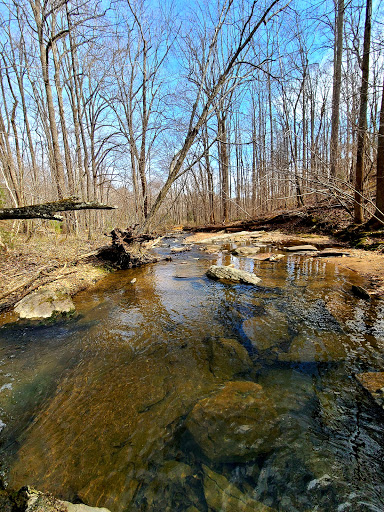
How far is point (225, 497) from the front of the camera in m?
1.34

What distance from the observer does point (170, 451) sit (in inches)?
63.7

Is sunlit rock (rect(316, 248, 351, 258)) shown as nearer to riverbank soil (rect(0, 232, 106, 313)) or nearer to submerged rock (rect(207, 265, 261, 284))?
submerged rock (rect(207, 265, 261, 284))

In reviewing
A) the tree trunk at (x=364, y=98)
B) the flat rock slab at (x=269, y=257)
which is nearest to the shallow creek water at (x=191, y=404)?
the flat rock slab at (x=269, y=257)

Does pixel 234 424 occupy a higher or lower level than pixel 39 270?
lower

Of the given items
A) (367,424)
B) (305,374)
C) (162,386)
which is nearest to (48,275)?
(162,386)

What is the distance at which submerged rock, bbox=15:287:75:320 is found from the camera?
3.93 m

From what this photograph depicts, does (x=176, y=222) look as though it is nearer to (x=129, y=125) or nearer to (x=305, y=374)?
(x=129, y=125)

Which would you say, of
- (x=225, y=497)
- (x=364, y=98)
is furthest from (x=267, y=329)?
(x=364, y=98)

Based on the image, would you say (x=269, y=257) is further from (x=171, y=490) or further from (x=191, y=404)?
(x=171, y=490)

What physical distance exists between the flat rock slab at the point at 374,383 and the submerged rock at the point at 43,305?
4.33 meters

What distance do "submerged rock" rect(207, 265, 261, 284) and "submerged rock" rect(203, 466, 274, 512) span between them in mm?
3945

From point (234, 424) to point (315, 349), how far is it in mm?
1416

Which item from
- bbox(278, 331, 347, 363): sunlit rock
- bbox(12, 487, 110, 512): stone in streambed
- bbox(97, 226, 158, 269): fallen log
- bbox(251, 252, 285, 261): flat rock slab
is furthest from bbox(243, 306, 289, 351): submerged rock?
bbox(97, 226, 158, 269): fallen log

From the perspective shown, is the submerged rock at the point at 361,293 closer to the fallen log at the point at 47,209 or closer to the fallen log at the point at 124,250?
the fallen log at the point at 47,209
